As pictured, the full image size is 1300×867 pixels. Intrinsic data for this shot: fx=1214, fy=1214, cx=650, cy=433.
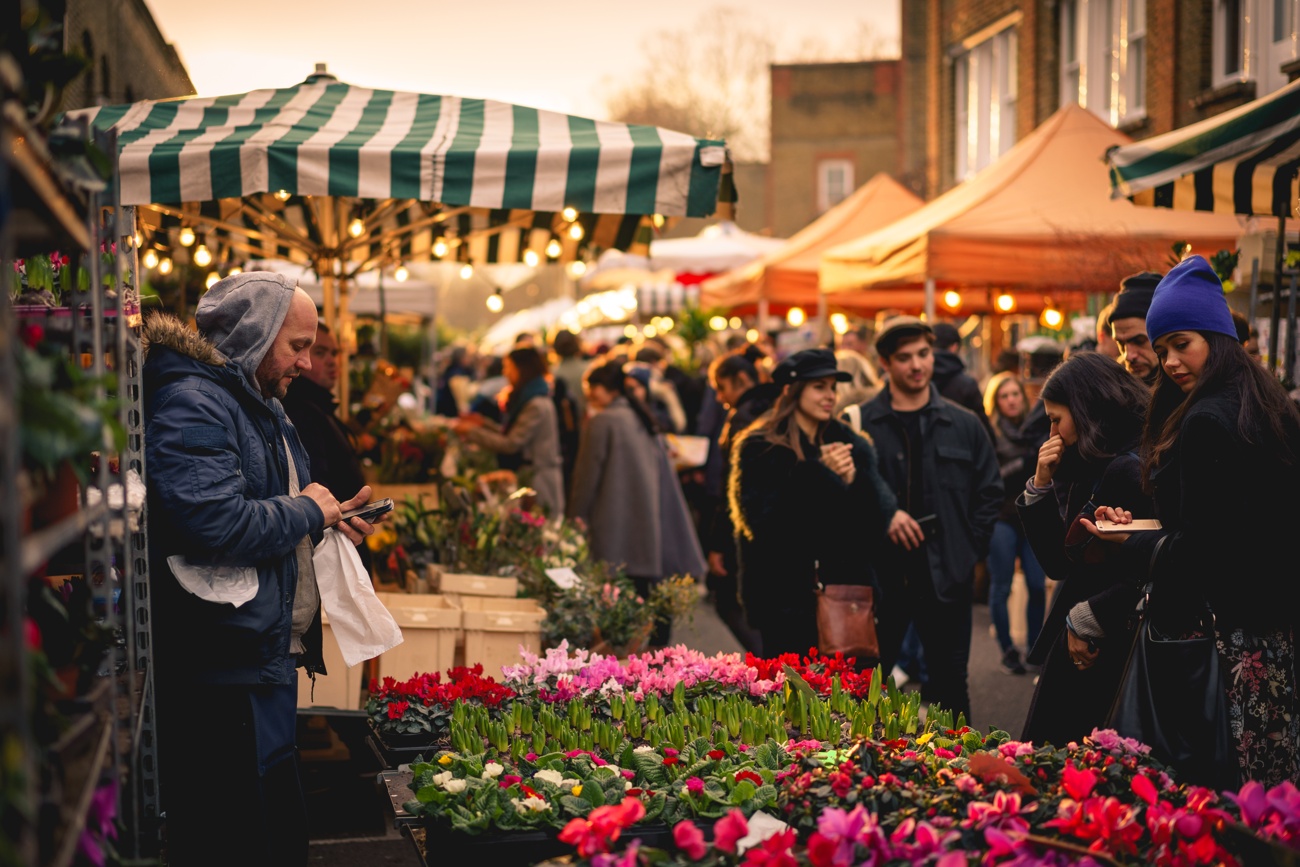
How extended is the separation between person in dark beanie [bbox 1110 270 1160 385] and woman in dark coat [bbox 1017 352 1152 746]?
51 cm

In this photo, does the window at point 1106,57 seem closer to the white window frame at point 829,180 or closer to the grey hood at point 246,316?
the grey hood at point 246,316

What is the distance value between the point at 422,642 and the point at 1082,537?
2.82 meters

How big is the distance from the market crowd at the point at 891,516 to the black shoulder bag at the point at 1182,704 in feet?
0.13

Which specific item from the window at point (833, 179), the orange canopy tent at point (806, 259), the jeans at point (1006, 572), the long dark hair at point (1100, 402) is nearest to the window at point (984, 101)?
the orange canopy tent at point (806, 259)

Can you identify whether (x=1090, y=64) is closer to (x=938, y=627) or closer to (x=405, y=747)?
(x=938, y=627)

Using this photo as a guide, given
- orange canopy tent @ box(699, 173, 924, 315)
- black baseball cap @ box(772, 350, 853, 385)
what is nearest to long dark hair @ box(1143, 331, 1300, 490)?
black baseball cap @ box(772, 350, 853, 385)

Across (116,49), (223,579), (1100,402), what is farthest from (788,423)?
(116,49)

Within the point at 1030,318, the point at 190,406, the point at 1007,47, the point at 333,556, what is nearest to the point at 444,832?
the point at 333,556

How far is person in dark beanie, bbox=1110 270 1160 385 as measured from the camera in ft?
15.5

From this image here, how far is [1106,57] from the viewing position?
14242mm

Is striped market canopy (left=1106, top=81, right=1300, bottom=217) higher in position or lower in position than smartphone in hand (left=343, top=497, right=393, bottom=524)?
higher

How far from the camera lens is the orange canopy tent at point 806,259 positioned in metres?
13.6

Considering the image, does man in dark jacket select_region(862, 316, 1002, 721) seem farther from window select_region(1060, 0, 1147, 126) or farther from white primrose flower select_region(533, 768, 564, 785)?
window select_region(1060, 0, 1147, 126)

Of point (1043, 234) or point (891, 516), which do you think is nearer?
point (891, 516)
